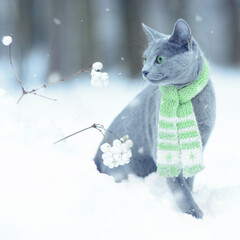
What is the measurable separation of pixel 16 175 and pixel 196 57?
0.73 metres

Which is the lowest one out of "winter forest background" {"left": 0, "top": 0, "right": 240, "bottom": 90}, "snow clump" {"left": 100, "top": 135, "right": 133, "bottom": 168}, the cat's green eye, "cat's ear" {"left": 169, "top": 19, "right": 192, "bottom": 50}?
"winter forest background" {"left": 0, "top": 0, "right": 240, "bottom": 90}

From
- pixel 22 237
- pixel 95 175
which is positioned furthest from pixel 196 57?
pixel 22 237

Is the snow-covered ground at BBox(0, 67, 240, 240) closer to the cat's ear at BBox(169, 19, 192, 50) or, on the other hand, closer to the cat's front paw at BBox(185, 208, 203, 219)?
the cat's front paw at BBox(185, 208, 203, 219)

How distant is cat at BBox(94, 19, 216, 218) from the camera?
1.25m

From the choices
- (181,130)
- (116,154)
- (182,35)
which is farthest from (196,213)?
(182,35)

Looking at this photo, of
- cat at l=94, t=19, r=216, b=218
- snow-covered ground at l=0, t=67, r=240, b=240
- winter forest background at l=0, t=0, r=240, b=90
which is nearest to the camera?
snow-covered ground at l=0, t=67, r=240, b=240

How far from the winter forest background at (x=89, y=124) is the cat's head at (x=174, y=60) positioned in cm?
18

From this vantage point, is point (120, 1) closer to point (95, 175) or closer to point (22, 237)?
point (95, 175)

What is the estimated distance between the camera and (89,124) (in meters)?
2.10

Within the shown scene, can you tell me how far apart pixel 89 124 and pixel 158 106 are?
756 mm

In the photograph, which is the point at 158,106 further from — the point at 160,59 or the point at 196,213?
the point at 196,213

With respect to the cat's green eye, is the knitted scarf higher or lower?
lower

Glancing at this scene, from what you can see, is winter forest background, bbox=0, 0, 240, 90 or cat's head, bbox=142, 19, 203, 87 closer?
cat's head, bbox=142, 19, 203, 87

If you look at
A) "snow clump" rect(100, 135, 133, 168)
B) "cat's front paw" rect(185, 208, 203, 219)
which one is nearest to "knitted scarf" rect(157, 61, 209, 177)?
"cat's front paw" rect(185, 208, 203, 219)
